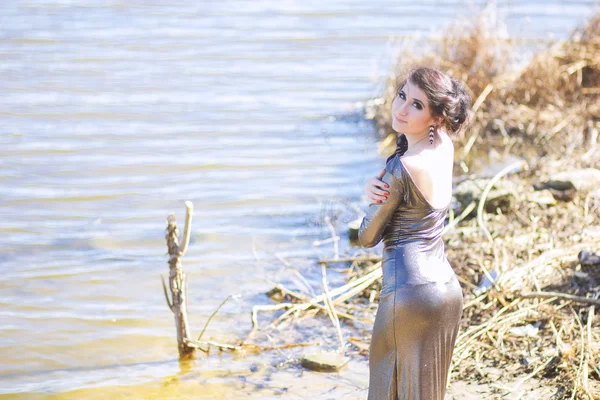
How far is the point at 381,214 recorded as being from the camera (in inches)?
136

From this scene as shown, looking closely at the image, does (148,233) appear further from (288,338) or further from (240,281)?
(288,338)

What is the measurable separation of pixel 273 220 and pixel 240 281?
1.22 meters

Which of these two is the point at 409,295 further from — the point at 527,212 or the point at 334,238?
the point at 527,212

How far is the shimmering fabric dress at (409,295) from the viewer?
11.3ft

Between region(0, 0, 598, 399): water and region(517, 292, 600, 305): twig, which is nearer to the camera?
region(517, 292, 600, 305): twig

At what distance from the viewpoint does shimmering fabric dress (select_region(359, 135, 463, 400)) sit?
3434 millimetres

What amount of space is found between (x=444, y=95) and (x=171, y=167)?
5.75 meters

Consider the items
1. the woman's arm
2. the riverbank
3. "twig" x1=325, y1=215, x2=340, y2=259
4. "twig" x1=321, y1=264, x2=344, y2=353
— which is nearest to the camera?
the woman's arm

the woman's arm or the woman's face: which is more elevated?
the woman's face

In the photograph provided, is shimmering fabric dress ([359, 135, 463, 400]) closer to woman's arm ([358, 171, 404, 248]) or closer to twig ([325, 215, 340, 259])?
woman's arm ([358, 171, 404, 248])

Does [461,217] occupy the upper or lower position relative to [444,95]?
lower

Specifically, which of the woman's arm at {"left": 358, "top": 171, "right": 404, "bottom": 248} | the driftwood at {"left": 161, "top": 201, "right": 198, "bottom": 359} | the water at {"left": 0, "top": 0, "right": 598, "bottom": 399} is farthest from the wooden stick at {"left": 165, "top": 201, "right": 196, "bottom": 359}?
the woman's arm at {"left": 358, "top": 171, "right": 404, "bottom": 248}

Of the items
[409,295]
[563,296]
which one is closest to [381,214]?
[409,295]

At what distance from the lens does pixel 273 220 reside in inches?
305
